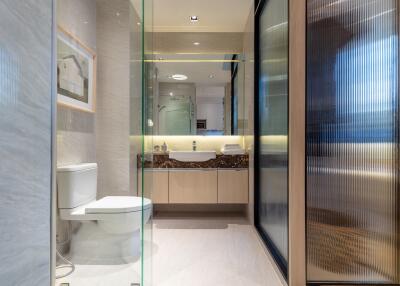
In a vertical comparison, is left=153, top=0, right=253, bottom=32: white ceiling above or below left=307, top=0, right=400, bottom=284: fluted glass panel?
above

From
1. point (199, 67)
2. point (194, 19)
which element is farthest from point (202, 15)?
point (199, 67)

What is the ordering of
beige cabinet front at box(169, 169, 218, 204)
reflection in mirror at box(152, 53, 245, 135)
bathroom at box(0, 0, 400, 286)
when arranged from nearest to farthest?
1. bathroom at box(0, 0, 400, 286)
2. beige cabinet front at box(169, 169, 218, 204)
3. reflection in mirror at box(152, 53, 245, 135)

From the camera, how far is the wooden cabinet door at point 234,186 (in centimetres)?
299

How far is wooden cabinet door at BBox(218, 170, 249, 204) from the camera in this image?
299 centimetres

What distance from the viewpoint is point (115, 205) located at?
198cm

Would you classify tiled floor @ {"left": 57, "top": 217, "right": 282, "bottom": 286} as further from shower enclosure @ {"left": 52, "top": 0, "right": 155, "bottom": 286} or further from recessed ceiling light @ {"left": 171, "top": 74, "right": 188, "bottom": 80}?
recessed ceiling light @ {"left": 171, "top": 74, "right": 188, "bottom": 80}

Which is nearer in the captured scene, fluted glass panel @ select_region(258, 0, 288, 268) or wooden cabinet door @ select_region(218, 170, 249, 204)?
fluted glass panel @ select_region(258, 0, 288, 268)

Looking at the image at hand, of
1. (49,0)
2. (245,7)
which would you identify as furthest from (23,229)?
(245,7)

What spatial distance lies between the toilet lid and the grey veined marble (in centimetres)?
92

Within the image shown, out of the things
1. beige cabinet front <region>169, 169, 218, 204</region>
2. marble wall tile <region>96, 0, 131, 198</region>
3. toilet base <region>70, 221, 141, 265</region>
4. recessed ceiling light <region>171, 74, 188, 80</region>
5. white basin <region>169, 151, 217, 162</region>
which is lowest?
toilet base <region>70, 221, 141, 265</region>

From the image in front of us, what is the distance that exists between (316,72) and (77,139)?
1.73 meters

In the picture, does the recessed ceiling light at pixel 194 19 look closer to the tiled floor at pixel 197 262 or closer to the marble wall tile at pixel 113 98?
the marble wall tile at pixel 113 98

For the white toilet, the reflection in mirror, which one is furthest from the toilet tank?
the reflection in mirror

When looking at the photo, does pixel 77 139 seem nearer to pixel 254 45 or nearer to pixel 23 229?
pixel 23 229
